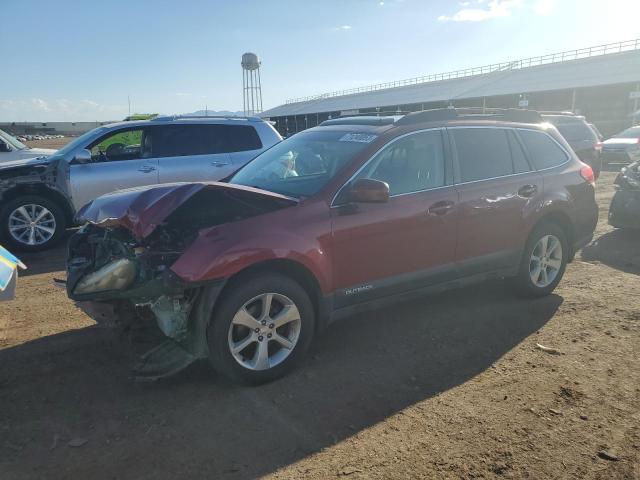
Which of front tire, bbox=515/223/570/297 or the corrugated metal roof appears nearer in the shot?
front tire, bbox=515/223/570/297

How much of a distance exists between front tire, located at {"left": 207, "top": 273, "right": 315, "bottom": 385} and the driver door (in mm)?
Answer: 5019

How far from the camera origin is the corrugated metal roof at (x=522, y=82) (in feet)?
118

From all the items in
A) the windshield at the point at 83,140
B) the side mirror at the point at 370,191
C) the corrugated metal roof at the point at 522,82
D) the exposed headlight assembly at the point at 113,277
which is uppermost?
the corrugated metal roof at the point at 522,82

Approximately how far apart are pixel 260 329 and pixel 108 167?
5.37 metres

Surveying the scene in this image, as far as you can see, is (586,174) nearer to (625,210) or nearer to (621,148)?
(625,210)

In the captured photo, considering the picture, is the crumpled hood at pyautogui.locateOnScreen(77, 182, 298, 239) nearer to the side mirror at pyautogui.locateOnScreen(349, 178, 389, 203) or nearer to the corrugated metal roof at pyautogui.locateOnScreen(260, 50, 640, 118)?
the side mirror at pyautogui.locateOnScreen(349, 178, 389, 203)

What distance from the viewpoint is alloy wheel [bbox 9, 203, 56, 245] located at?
24.3ft

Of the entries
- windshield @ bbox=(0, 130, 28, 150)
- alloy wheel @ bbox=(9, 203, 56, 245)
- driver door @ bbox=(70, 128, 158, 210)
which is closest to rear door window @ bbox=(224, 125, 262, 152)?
driver door @ bbox=(70, 128, 158, 210)

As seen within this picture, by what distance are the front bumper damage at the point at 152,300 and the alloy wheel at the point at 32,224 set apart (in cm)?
455

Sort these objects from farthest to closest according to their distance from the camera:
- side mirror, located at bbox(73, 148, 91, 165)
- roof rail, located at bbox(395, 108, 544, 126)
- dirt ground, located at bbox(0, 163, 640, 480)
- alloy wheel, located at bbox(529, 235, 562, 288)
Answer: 1. side mirror, located at bbox(73, 148, 91, 165)
2. alloy wheel, located at bbox(529, 235, 562, 288)
3. roof rail, located at bbox(395, 108, 544, 126)
4. dirt ground, located at bbox(0, 163, 640, 480)

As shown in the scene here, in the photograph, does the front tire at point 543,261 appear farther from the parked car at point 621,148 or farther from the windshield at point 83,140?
the parked car at point 621,148

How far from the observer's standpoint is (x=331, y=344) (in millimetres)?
4258

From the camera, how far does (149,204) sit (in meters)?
3.43

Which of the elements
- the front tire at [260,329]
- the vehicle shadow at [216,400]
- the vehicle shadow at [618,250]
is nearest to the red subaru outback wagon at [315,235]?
the front tire at [260,329]
